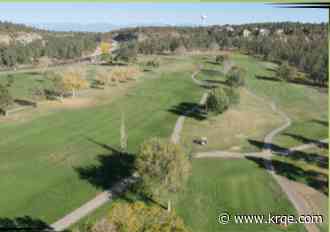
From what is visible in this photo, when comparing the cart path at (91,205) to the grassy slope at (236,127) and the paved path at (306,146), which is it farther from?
the paved path at (306,146)

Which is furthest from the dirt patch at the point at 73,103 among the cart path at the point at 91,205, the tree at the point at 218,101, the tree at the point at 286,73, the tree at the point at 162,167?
the tree at the point at 286,73

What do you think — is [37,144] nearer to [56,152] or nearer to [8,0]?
[56,152]

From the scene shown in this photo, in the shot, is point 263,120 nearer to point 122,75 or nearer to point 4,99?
point 122,75

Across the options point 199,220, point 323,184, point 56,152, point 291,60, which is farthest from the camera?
point 291,60

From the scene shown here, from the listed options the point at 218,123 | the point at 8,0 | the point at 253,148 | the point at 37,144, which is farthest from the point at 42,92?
the point at 8,0

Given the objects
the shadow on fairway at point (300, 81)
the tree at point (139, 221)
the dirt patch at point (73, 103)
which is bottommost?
the dirt patch at point (73, 103)

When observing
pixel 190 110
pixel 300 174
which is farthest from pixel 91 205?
pixel 190 110
